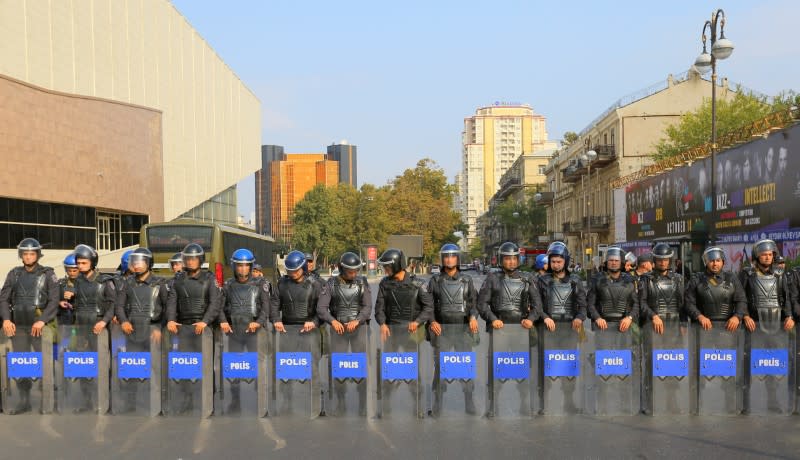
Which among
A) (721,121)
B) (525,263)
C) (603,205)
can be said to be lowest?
(525,263)

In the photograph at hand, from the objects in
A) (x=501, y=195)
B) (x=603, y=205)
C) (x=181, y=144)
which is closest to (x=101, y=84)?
(x=181, y=144)

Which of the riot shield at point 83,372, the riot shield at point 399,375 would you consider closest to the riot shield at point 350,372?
the riot shield at point 399,375

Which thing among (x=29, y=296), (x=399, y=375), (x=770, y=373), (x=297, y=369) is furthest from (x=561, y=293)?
(x=29, y=296)

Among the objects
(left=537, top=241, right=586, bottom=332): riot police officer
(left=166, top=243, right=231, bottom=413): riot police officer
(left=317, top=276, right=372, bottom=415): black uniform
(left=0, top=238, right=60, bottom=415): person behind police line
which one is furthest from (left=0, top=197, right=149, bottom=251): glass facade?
(left=537, top=241, right=586, bottom=332): riot police officer

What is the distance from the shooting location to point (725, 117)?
4372cm

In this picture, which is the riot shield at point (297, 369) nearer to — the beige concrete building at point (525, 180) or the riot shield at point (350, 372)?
the riot shield at point (350, 372)

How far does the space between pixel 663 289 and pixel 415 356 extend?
304 centimetres

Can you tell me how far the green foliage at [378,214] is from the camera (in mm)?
87125

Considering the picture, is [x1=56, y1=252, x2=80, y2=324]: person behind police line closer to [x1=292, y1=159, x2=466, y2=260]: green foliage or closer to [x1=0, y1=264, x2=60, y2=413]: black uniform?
[x1=0, y1=264, x2=60, y2=413]: black uniform

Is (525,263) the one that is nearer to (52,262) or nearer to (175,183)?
(175,183)

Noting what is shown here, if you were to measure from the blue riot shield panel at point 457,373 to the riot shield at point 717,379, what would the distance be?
2292 mm

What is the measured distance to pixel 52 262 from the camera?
1670 inches

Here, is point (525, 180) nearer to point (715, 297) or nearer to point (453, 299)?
point (715, 297)

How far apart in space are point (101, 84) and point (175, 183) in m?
11.7
